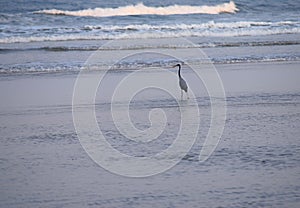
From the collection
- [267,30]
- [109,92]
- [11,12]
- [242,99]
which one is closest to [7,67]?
[109,92]

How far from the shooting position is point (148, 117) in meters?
8.47

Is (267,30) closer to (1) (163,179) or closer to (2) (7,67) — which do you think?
(2) (7,67)

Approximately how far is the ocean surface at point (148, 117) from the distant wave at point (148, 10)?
852cm

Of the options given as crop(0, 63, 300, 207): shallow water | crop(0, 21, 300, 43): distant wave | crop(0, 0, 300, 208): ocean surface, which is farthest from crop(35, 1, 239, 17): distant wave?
crop(0, 63, 300, 207): shallow water

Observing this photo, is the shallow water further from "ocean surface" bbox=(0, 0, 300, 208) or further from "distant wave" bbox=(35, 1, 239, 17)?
"distant wave" bbox=(35, 1, 239, 17)

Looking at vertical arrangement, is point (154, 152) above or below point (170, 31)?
below

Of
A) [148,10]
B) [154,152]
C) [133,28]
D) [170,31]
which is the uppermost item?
[148,10]

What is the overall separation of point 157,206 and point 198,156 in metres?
1.50

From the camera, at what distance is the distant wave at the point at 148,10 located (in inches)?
1203

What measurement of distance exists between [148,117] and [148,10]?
80.6ft

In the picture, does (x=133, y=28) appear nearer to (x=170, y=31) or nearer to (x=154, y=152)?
(x=170, y=31)

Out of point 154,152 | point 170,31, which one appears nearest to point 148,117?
point 154,152

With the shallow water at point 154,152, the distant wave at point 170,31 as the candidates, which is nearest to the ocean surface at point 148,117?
the shallow water at point 154,152

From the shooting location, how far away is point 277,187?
17.7ft
